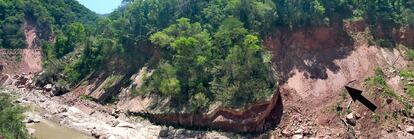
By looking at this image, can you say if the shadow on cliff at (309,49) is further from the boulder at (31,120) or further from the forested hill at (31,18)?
the forested hill at (31,18)

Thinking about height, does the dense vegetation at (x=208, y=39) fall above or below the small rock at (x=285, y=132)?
above

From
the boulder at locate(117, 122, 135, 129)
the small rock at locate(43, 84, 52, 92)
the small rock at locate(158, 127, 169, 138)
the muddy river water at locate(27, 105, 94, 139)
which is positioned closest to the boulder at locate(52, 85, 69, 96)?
the small rock at locate(43, 84, 52, 92)

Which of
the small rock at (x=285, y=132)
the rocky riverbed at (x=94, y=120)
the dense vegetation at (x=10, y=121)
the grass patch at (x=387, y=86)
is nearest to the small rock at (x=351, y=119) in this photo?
the grass patch at (x=387, y=86)

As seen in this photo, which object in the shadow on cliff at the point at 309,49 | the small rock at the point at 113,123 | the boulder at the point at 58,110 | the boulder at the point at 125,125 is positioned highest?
the shadow on cliff at the point at 309,49

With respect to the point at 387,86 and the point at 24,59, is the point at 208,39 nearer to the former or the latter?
the point at 387,86

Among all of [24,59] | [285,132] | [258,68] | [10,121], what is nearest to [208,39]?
[258,68]

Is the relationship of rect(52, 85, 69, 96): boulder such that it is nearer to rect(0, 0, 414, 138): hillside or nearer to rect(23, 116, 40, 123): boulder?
rect(0, 0, 414, 138): hillside

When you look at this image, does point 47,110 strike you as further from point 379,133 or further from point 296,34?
point 379,133

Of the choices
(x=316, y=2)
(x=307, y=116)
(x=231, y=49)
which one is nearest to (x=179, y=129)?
(x=231, y=49)
